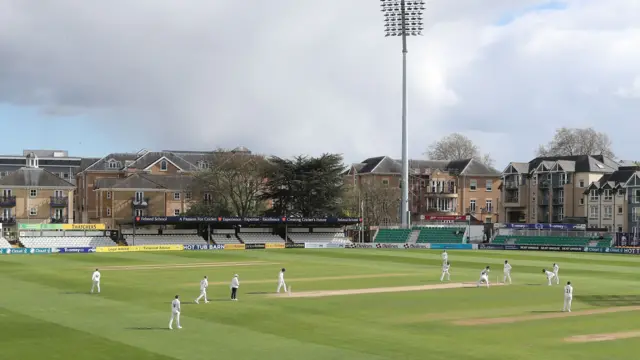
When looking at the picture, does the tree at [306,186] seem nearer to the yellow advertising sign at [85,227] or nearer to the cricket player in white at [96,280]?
the yellow advertising sign at [85,227]

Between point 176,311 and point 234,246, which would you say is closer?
point 176,311

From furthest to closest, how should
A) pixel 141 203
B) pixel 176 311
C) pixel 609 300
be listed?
pixel 141 203, pixel 609 300, pixel 176 311

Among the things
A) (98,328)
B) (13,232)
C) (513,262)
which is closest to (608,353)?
(98,328)

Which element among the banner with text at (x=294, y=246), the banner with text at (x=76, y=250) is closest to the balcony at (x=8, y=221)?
the banner with text at (x=76, y=250)

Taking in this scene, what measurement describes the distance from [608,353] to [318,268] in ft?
116

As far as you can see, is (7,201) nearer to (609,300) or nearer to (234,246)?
(234,246)

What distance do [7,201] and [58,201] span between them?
633 centimetres

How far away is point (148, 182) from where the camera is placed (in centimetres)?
11088

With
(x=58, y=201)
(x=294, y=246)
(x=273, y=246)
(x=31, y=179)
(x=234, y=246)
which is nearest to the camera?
(x=234, y=246)

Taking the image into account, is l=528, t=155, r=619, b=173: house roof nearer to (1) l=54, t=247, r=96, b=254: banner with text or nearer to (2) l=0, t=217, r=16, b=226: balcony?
(1) l=54, t=247, r=96, b=254: banner with text

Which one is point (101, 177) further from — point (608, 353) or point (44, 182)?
point (608, 353)

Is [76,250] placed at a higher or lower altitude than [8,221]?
lower

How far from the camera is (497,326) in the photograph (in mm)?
28766

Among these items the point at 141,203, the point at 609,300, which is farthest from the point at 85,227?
the point at 609,300
